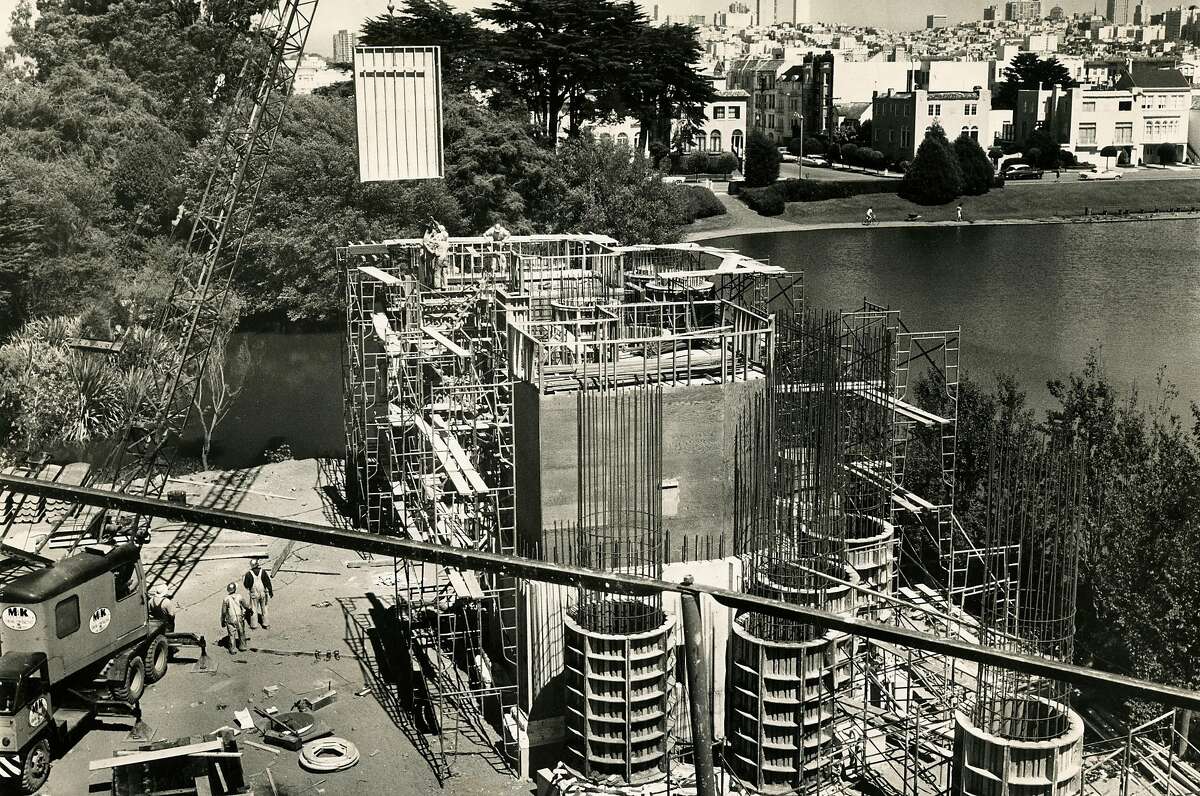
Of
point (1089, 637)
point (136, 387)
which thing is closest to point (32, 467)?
point (136, 387)

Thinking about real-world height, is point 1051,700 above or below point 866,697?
above

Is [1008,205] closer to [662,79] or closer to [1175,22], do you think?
[662,79]

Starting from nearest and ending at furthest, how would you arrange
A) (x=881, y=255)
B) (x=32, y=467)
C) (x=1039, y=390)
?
(x=32, y=467) → (x=1039, y=390) → (x=881, y=255)

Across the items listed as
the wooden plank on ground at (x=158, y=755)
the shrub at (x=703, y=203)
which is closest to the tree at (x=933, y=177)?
the shrub at (x=703, y=203)

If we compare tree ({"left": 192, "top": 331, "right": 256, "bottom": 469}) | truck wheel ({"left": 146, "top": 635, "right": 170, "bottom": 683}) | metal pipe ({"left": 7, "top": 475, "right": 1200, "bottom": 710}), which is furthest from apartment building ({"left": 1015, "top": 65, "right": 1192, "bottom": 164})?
metal pipe ({"left": 7, "top": 475, "right": 1200, "bottom": 710})

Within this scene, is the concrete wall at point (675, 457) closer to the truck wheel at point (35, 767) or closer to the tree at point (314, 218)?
the truck wheel at point (35, 767)

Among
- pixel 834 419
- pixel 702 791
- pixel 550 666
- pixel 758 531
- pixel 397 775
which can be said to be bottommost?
pixel 397 775

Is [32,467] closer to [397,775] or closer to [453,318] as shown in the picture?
[453,318]
